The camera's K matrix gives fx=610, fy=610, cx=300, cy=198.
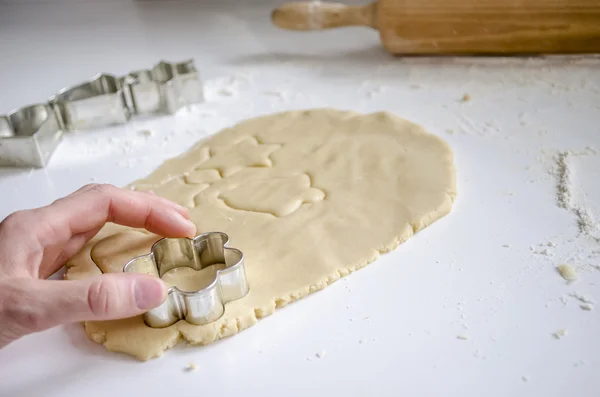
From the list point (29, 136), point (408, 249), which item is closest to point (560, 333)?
point (408, 249)

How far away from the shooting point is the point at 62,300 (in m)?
0.82

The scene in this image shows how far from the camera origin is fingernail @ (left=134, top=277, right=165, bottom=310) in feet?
2.81

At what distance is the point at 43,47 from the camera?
8.12ft

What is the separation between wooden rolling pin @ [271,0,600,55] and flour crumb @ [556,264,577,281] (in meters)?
1.01

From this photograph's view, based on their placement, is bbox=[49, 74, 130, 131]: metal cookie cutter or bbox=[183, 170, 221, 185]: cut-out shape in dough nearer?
bbox=[183, 170, 221, 185]: cut-out shape in dough

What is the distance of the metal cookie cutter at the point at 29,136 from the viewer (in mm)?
1544

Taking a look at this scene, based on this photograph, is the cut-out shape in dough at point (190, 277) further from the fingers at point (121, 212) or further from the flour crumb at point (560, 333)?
the flour crumb at point (560, 333)

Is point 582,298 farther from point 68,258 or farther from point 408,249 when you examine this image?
point 68,258

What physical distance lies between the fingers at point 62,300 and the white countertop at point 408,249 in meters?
0.13

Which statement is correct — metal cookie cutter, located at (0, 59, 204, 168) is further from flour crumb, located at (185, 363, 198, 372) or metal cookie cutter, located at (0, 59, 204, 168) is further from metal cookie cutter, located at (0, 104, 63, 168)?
flour crumb, located at (185, 363, 198, 372)

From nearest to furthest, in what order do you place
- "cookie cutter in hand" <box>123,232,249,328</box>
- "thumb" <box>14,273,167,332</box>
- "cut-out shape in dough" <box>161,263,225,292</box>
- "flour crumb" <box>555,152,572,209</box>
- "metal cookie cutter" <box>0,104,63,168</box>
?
"thumb" <box>14,273,167,332</box> < "cookie cutter in hand" <box>123,232,249,328</box> < "cut-out shape in dough" <box>161,263,225,292</box> < "flour crumb" <box>555,152,572,209</box> < "metal cookie cutter" <box>0,104,63,168</box>

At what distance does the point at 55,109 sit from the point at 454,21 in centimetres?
119

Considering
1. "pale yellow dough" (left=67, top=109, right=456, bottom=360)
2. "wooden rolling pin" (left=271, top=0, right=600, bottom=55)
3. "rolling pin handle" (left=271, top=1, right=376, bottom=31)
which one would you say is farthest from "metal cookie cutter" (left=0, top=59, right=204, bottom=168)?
"wooden rolling pin" (left=271, top=0, right=600, bottom=55)

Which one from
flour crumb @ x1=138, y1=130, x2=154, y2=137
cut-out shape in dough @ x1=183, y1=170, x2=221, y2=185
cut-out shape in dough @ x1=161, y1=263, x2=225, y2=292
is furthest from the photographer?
flour crumb @ x1=138, y1=130, x2=154, y2=137
